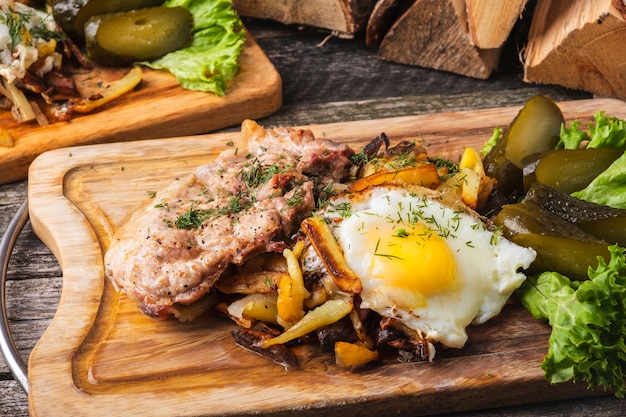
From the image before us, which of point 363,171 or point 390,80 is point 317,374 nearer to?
point 363,171

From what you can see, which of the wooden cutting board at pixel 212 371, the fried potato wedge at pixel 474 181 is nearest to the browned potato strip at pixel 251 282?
the wooden cutting board at pixel 212 371

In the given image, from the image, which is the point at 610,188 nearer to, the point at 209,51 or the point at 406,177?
the point at 406,177

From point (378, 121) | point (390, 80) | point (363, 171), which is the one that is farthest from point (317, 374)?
point (390, 80)

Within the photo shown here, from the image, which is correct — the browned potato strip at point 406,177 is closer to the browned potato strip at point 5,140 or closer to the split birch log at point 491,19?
the split birch log at point 491,19

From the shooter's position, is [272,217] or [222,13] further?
[222,13]

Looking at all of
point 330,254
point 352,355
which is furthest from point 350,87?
point 352,355

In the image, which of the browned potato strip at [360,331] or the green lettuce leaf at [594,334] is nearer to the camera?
the green lettuce leaf at [594,334]
